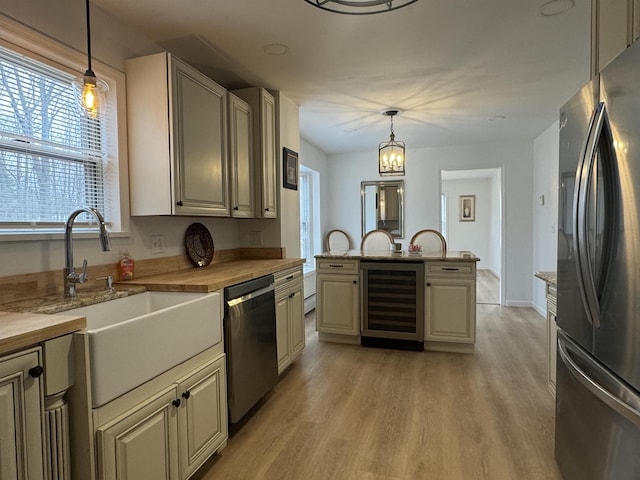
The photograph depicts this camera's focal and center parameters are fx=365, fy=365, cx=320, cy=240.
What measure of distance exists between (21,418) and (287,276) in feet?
6.54

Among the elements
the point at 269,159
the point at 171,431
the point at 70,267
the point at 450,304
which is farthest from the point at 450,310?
the point at 70,267

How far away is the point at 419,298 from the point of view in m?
3.47

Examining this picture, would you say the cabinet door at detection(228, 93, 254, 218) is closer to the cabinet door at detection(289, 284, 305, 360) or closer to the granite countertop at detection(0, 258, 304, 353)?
the granite countertop at detection(0, 258, 304, 353)

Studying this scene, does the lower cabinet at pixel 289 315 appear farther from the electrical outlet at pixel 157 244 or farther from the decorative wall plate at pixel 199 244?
the electrical outlet at pixel 157 244

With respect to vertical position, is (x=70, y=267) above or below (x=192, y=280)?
above

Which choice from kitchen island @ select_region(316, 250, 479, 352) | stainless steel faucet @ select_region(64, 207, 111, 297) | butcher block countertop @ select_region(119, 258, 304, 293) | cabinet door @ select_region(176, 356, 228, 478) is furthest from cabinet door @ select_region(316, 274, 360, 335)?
stainless steel faucet @ select_region(64, 207, 111, 297)

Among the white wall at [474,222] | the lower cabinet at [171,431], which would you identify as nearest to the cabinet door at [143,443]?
the lower cabinet at [171,431]

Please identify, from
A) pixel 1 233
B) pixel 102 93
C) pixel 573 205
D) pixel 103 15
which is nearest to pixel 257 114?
pixel 103 15

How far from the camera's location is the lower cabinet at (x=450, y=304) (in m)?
3.35

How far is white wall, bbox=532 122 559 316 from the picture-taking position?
436 cm

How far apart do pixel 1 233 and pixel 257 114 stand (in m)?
2.01

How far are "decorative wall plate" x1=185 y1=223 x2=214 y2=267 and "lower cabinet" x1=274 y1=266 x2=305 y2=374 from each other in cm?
59

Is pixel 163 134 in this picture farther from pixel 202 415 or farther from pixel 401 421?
pixel 401 421

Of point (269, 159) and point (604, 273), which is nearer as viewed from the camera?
point (604, 273)
